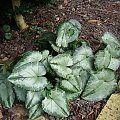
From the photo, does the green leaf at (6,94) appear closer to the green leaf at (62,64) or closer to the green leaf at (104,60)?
the green leaf at (62,64)

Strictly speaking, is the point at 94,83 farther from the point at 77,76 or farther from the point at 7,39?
the point at 7,39

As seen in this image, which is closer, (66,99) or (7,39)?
(66,99)

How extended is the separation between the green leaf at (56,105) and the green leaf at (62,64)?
154 millimetres

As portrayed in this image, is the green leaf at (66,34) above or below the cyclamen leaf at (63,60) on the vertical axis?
above

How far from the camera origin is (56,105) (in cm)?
247

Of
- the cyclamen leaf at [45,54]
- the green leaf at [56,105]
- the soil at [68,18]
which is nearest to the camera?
the green leaf at [56,105]

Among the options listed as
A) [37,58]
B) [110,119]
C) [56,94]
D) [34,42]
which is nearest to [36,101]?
[56,94]

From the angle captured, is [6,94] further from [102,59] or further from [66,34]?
[102,59]

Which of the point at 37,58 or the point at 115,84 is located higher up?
the point at 37,58

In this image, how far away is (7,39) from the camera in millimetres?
3160

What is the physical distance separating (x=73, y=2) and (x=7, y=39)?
2.47 feet

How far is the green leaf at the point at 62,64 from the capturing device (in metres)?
2.55

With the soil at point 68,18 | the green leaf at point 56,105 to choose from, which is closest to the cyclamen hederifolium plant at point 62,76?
the green leaf at point 56,105

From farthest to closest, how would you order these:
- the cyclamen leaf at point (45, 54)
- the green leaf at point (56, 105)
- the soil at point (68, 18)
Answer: the soil at point (68, 18) < the cyclamen leaf at point (45, 54) < the green leaf at point (56, 105)
